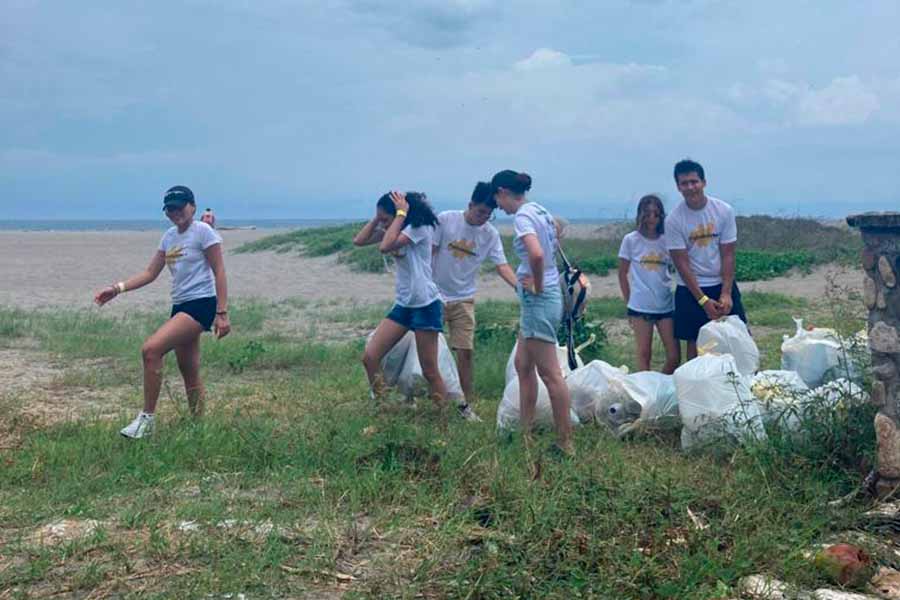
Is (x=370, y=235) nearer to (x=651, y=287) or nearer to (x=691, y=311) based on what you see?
(x=651, y=287)

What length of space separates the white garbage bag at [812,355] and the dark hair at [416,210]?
2.49 meters

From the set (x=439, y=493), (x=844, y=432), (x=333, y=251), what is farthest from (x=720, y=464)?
(x=333, y=251)

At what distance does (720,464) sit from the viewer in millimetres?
5316

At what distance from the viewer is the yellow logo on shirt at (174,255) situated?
6391 mm

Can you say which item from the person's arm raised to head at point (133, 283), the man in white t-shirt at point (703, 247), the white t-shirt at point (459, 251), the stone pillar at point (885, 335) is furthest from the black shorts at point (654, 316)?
the person's arm raised to head at point (133, 283)

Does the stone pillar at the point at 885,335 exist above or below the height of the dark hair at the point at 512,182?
below

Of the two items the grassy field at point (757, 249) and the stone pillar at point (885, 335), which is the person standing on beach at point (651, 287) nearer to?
the stone pillar at point (885, 335)

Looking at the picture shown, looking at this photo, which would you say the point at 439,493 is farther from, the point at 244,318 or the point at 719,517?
the point at 244,318

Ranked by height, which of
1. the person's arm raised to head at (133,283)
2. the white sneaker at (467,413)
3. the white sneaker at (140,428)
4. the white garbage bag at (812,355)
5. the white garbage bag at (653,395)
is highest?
the person's arm raised to head at (133,283)

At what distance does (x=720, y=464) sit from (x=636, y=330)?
6.02 feet

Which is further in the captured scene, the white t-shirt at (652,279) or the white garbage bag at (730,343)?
the white t-shirt at (652,279)

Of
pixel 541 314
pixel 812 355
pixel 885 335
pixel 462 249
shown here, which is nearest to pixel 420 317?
pixel 462 249

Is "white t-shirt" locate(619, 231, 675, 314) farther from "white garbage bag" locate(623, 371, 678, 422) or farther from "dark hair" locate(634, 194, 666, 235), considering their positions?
"white garbage bag" locate(623, 371, 678, 422)

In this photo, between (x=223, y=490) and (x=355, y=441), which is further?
(x=355, y=441)
